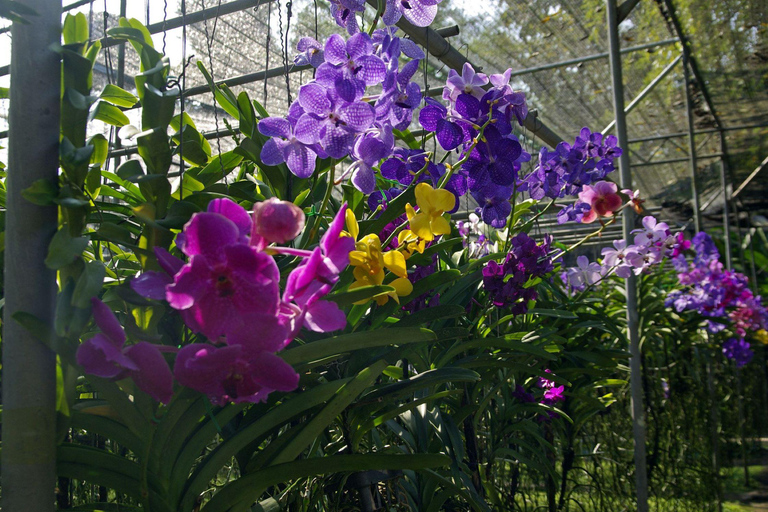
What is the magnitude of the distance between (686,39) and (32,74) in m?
4.41

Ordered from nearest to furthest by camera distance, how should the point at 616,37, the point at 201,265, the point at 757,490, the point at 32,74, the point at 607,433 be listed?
the point at 201,265 < the point at 32,74 < the point at 616,37 < the point at 607,433 < the point at 757,490

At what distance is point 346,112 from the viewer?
2.07 feet

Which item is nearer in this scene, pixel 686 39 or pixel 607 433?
pixel 607 433

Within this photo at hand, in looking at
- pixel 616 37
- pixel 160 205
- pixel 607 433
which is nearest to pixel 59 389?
pixel 160 205

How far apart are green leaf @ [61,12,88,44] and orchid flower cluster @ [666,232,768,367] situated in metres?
3.68

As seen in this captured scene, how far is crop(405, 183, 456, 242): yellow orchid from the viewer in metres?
0.68

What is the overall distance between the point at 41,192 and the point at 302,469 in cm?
36

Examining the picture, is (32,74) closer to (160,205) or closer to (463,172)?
(160,205)

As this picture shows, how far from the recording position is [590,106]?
5238 millimetres

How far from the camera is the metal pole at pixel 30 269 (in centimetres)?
50

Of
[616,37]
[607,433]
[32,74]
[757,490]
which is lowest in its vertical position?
[757,490]

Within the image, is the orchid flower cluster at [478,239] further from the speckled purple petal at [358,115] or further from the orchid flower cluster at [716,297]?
the orchid flower cluster at [716,297]

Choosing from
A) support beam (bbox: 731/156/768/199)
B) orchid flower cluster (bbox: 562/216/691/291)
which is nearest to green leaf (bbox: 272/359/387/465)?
orchid flower cluster (bbox: 562/216/691/291)

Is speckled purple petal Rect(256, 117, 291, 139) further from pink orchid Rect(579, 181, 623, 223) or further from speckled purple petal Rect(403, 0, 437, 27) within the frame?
pink orchid Rect(579, 181, 623, 223)
